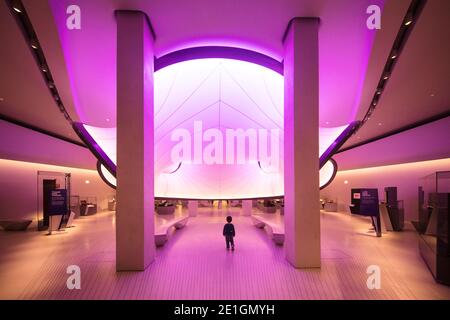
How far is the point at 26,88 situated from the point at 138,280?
8.72 metres

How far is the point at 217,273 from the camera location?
5.94 meters

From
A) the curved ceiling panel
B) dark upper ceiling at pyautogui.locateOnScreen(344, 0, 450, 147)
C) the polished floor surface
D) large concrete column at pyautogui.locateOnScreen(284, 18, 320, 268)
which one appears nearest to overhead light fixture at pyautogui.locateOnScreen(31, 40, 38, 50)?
the curved ceiling panel

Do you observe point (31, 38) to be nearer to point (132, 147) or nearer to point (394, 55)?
point (132, 147)

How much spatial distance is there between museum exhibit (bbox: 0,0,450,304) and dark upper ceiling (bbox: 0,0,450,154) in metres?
0.05

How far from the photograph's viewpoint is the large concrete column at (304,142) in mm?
6582

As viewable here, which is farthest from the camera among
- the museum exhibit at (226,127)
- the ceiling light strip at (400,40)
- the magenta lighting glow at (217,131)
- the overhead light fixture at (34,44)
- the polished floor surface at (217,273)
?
the magenta lighting glow at (217,131)

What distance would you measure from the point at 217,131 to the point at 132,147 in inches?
269

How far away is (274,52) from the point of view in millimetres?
9078

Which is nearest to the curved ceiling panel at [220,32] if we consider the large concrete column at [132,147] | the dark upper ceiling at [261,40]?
the dark upper ceiling at [261,40]

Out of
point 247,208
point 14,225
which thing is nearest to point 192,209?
point 247,208

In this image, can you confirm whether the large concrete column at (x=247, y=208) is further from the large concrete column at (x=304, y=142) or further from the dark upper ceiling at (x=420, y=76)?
the large concrete column at (x=304, y=142)

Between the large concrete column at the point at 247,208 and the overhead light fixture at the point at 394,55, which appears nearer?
the overhead light fixture at the point at 394,55

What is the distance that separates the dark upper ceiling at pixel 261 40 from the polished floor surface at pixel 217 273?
573 centimetres
